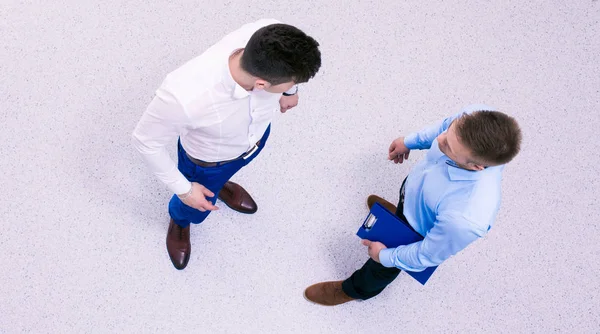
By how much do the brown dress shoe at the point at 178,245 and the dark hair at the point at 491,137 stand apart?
1230 millimetres

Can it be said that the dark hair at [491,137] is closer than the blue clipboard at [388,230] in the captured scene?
Yes

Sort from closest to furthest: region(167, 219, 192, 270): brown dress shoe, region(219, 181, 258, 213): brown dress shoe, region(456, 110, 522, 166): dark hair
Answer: region(456, 110, 522, 166): dark hair
region(167, 219, 192, 270): brown dress shoe
region(219, 181, 258, 213): brown dress shoe

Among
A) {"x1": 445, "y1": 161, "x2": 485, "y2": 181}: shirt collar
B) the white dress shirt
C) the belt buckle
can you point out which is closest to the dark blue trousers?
the belt buckle

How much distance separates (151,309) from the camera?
197 centimetres

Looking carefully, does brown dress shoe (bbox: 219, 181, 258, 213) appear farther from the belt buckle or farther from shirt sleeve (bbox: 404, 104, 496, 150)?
shirt sleeve (bbox: 404, 104, 496, 150)

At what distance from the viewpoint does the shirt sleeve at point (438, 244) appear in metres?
1.34

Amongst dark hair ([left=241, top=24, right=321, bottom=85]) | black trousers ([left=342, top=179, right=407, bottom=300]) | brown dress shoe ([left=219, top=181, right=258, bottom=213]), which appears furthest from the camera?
brown dress shoe ([left=219, top=181, right=258, bottom=213])

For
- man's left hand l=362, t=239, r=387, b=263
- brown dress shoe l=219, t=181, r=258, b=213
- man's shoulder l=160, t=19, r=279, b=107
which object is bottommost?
brown dress shoe l=219, t=181, r=258, b=213

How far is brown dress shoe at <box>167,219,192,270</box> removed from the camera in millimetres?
1995

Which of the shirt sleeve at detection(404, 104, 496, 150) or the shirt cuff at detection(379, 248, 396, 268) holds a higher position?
the shirt sleeve at detection(404, 104, 496, 150)

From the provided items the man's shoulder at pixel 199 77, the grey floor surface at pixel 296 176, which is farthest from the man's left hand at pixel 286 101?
the grey floor surface at pixel 296 176

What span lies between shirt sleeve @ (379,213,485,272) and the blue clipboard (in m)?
0.05

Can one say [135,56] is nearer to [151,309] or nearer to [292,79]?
[151,309]

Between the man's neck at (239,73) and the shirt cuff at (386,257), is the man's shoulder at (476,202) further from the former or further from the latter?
the man's neck at (239,73)
